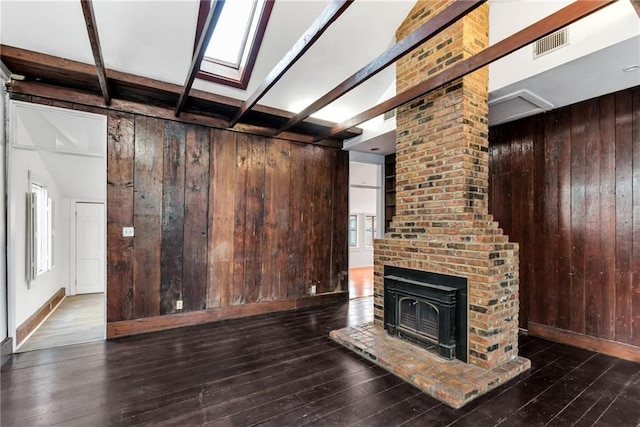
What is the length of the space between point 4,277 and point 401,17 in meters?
5.13

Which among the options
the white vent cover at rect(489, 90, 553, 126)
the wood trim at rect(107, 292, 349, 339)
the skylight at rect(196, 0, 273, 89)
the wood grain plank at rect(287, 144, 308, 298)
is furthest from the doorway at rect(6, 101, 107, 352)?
the white vent cover at rect(489, 90, 553, 126)

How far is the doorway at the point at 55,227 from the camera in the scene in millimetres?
3238

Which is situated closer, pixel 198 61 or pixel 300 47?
pixel 300 47

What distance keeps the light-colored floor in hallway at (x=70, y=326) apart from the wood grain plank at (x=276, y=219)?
2210 millimetres

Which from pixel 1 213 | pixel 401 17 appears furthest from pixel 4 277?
pixel 401 17

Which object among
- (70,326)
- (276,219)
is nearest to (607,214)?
(276,219)

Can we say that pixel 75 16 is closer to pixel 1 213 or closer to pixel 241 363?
pixel 1 213

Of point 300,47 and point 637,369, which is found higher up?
point 300,47

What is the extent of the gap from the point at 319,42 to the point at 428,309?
324 centimetres

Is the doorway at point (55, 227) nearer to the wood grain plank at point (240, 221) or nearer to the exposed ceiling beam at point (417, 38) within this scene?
the wood grain plank at point (240, 221)

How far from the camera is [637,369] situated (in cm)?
281

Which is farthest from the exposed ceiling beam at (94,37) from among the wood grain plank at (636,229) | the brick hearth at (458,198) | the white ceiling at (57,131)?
the wood grain plank at (636,229)

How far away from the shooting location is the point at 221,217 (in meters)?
4.32

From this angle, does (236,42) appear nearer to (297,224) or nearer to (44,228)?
(297,224)
